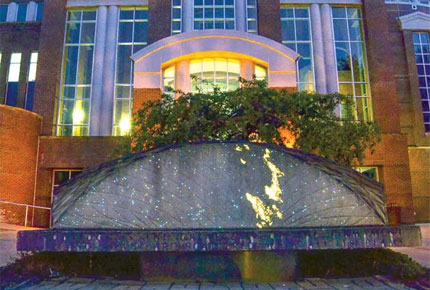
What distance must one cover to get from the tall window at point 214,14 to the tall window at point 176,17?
94cm

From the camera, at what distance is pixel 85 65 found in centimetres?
2100

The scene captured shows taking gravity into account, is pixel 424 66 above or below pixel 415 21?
below

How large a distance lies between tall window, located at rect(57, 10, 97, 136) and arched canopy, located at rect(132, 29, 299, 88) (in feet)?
18.4

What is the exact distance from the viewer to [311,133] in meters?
9.08

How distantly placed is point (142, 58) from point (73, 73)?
661 cm

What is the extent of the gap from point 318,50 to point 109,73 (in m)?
12.7

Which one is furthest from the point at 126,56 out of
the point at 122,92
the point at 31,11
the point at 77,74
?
the point at 31,11

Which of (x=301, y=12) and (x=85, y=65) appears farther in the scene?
(x=301, y=12)

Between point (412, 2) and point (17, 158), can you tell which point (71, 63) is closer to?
point (17, 158)

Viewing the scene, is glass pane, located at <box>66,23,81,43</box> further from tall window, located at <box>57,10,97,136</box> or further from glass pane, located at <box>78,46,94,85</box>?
glass pane, located at <box>78,46,94,85</box>

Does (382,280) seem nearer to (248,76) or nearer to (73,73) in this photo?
(248,76)

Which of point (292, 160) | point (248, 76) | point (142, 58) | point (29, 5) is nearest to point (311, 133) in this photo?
point (292, 160)

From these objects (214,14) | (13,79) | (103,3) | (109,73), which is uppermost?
(103,3)

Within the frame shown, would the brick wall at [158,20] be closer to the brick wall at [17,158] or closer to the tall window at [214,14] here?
the tall window at [214,14]
